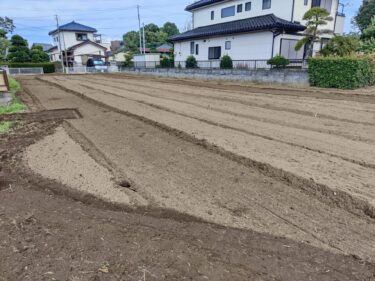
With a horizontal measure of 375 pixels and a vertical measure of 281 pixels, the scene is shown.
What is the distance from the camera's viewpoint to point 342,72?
525 inches

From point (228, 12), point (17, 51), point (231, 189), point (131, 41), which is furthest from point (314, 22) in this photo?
point (131, 41)

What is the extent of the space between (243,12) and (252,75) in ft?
30.6

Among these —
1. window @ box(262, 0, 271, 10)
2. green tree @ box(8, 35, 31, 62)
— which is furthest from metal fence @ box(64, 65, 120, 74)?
window @ box(262, 0, 271, 10)

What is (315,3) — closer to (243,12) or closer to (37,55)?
(243,12)

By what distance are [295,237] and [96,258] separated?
6.13ft

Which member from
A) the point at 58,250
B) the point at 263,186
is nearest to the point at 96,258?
the point at 58,250

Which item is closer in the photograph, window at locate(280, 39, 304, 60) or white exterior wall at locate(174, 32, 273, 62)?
window at locate(280, 39, 304, 60)

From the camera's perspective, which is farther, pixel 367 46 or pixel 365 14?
pixel 365 14

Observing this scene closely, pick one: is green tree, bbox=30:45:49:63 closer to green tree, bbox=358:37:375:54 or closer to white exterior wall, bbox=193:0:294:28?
white exterior wall, bbox=193:0:294:28

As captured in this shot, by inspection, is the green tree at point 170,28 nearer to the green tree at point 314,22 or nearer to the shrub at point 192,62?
the shrub at point 192,62

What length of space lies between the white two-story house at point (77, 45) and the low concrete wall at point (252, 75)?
29.5m

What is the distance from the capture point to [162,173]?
4.35 meters

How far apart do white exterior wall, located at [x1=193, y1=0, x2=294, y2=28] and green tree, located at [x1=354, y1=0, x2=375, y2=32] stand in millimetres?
14712

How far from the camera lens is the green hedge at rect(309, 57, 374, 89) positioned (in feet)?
42.7
